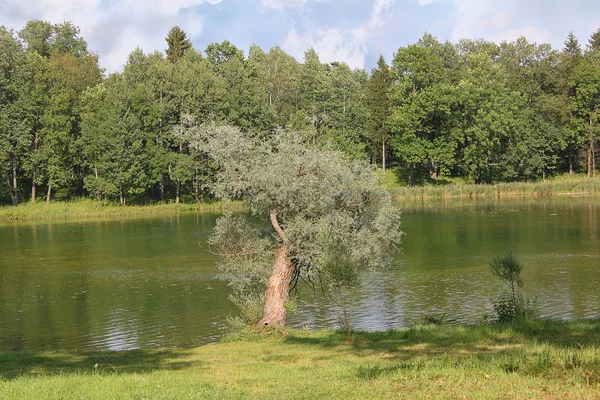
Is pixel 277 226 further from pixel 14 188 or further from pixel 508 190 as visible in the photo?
pixel 14 188

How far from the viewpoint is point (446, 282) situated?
27.6m

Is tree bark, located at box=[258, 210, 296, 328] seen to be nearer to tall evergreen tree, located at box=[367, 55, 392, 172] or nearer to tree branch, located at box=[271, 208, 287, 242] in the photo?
tree branch, located at box=[271, 208, 287, 242]

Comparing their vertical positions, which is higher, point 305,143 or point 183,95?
point 183,95

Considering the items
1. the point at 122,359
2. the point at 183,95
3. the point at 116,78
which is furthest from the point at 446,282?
the point at 116,78

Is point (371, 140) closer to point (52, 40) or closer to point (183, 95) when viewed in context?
point (183, 95)

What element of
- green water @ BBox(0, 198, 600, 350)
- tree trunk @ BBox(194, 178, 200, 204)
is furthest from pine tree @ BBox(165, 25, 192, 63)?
green water @ BBox(0, 198, 600, 350)

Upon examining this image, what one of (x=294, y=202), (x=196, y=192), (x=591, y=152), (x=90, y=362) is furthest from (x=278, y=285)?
(x=591, y=152)

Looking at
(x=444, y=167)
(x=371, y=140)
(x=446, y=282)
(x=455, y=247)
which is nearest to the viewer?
(x=446, y=282)

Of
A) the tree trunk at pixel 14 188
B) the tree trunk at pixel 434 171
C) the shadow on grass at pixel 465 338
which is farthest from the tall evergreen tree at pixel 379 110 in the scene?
the shadow on grass at pixel 465 338

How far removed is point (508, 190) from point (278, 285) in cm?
5719

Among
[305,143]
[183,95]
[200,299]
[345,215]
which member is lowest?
[200,299]

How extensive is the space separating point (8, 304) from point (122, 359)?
46.7 feet

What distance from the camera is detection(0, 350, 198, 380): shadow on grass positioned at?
41.4 feet

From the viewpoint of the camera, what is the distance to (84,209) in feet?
228
